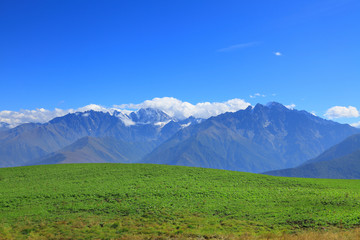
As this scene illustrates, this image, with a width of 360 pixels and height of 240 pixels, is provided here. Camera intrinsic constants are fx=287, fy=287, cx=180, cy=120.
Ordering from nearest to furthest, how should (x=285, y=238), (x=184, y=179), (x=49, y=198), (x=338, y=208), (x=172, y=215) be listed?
(x=285, y=238) → (x=172, y=215) → (x=338, y=208) → (x=49, y=198) → (x=184, y=179)

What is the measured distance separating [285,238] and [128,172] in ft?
167

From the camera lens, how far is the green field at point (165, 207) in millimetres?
36688

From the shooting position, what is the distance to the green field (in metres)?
36.7

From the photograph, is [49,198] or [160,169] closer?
[49,198]

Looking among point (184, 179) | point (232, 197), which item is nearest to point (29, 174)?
point (184, 179)

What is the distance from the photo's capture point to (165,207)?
46.3 metres

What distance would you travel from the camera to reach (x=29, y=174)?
7669cm

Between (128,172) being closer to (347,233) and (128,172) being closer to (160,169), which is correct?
(160,169)

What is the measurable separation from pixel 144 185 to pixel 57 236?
1076 inches

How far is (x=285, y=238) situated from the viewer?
1260 inches

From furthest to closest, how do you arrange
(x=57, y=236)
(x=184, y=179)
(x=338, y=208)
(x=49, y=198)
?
(x=184, y=179)
(x=49, y=198)
(x=338, y=208)
(x=57, y=236)

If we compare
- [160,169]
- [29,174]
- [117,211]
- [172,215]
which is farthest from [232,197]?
[29,174]

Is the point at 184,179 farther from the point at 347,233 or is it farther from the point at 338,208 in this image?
the point at 347,233

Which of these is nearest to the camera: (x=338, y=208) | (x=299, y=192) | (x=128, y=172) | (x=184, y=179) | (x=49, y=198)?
(x=338, y=208)
